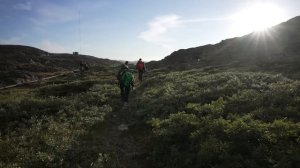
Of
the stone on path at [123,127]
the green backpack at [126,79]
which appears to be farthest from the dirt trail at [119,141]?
the green backpack at [126,79]

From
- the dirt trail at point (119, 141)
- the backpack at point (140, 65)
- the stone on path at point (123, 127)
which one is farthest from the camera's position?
the backpack at point (140, 65)

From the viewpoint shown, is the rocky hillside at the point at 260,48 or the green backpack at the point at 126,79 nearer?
the green backpack at the point at 126,79

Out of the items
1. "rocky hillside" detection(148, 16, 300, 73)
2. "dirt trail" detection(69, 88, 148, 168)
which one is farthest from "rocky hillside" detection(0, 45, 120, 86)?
"dirt trail" detection(69, 88, 148, 168)

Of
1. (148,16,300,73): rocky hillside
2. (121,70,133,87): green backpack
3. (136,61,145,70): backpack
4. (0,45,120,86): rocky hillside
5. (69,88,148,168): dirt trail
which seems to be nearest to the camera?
(69,88,148,168): dirt trail

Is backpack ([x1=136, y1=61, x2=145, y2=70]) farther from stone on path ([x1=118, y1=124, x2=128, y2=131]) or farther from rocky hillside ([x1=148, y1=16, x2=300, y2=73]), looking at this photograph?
stone on path ([x1=118, y1=124, x2=128, y2=131])

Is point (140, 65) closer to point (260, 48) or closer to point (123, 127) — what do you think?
point (123, 127)

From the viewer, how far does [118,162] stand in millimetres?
14039

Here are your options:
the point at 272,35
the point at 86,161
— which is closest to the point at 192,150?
the point at 86,161

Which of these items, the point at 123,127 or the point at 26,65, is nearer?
the point at 123,127

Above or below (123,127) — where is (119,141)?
below

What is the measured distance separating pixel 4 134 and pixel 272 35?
65.4 m

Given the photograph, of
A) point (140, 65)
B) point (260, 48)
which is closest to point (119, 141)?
point (140, 65)

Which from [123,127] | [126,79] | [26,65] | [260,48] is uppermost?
[260,48]

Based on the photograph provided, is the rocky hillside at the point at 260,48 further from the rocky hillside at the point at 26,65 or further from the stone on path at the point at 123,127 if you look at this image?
the stone on path at the point at 123,127
